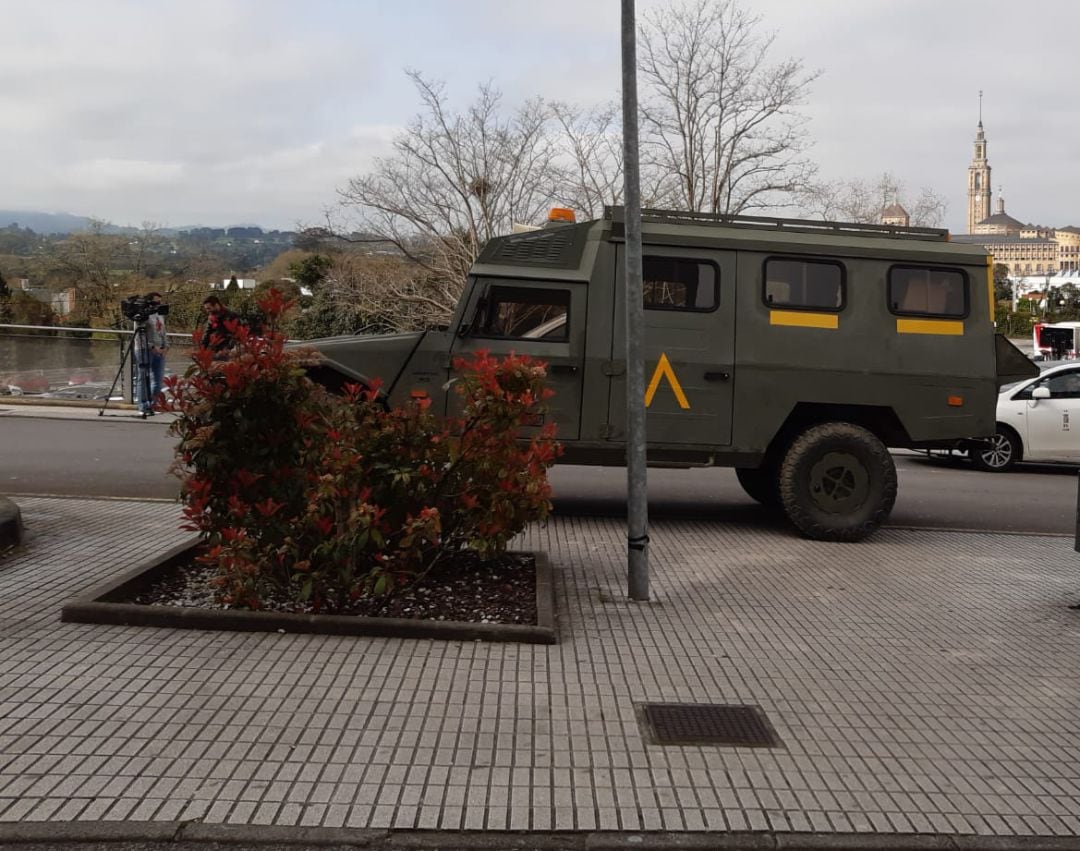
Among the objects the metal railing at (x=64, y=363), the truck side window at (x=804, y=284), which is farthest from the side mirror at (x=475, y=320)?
the metal railing at (x=64, y=363)

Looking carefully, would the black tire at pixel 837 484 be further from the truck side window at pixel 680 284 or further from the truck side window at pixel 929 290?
the truck side window at pixel 680 284

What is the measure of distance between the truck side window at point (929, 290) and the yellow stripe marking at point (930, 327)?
74 millimetres

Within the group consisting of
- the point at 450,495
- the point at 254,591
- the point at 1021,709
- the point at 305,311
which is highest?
the point at 305,311

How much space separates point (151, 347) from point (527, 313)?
1071 centimetres

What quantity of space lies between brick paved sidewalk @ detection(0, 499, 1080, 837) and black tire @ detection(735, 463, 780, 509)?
2767mm

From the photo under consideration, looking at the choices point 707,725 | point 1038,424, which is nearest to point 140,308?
point 1038,424

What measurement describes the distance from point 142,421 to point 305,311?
18.4m

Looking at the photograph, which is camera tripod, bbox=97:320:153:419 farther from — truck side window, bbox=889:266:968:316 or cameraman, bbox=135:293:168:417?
truck side window, bbox=889:266:968:316

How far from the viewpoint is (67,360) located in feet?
63.6

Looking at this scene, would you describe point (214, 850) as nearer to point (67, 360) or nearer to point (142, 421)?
point (142, 421)

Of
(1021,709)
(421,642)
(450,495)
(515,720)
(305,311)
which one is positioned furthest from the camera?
(305,311)

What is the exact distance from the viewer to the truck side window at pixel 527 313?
9086 millimetres

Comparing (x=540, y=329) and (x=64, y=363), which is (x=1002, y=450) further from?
(x=64, y=363)

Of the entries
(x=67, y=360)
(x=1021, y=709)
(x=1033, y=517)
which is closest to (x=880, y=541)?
(x=1033, y=517)
